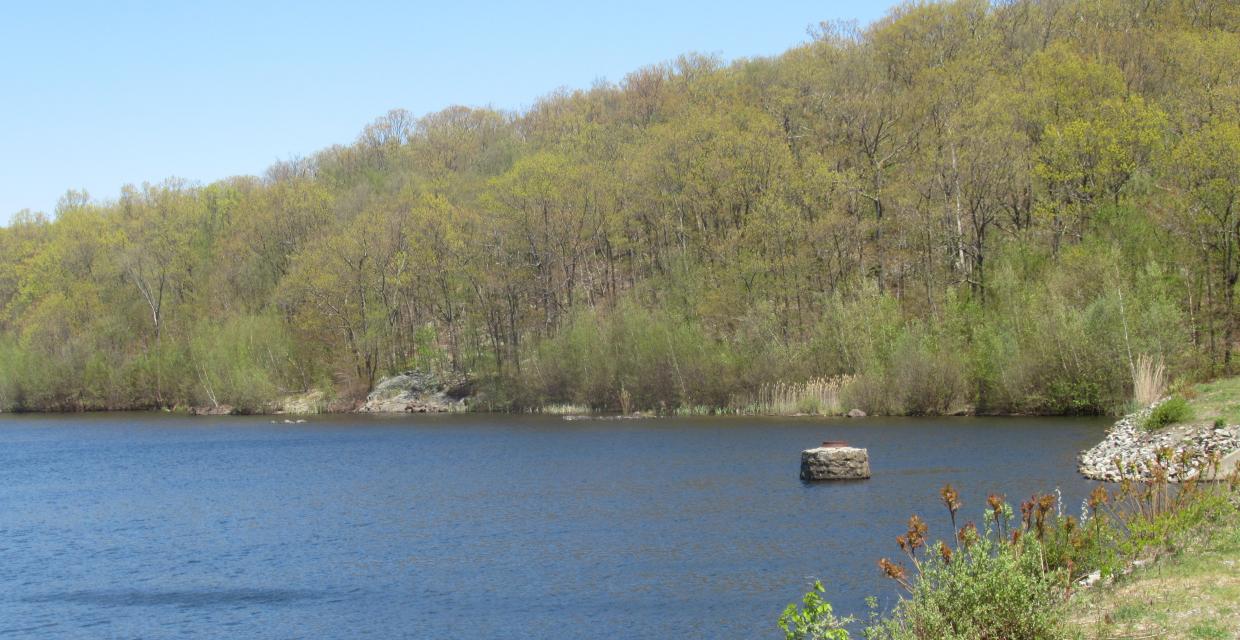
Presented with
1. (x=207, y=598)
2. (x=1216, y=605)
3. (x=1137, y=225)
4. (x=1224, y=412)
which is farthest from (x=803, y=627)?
(x=1137, y=225)

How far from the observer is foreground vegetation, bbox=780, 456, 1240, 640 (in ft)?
35.6

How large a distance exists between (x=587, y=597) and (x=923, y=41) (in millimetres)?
67799

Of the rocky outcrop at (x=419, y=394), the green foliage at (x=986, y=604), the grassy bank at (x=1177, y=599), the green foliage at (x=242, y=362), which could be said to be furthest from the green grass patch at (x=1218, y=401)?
the green foliage at (x=242, y=362)

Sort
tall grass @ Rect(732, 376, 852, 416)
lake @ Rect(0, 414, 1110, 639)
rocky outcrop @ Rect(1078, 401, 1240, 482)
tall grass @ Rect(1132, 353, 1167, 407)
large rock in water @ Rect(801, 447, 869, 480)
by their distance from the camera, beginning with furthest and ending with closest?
tall grass @ Rect(732, 376, 852, 416) < tall grass @ Rect(1132, 353, 1167, 407) < large rock in water @ Rect(801, 447, 869, 480) < rocky outcrop @ Rect(1078, 401, 1240, 482) < lake @ Rect(0, 414, 1110, 639)

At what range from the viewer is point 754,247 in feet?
232

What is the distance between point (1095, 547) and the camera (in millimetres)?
13609

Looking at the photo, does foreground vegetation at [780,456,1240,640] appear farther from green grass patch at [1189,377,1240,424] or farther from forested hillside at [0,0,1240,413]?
forested hillside at [0,0,1240,413]

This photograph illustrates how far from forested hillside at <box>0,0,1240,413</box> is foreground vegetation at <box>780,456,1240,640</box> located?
35.3m

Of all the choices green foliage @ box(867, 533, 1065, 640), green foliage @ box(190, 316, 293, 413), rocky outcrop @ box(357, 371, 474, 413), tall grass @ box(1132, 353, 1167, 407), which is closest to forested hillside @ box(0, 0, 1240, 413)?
green foliage @ box(190, 316, 293, 413)

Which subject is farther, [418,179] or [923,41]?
[418,179]

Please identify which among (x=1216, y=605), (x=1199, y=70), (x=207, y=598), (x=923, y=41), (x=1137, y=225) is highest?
(x=923, y=41)

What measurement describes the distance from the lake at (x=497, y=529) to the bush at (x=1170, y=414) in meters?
2.80

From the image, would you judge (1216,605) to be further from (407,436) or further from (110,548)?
(407,436)

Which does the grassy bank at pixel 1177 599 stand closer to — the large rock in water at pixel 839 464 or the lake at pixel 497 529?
the lake at pixel 497 529
